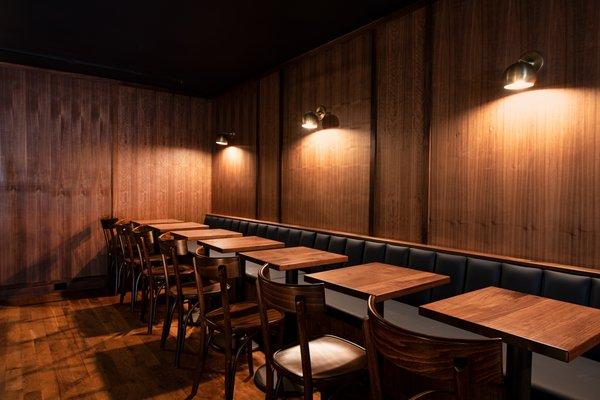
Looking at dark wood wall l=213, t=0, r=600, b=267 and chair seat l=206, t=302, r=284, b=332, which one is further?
dark wood wall l=213, t=0, r=600, b=267

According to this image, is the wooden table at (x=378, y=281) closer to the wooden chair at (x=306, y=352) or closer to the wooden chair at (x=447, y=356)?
the wooden chair at (x=306, y=352)

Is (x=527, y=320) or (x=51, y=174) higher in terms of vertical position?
(x=51, y=174)

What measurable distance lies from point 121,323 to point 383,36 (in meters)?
3.98

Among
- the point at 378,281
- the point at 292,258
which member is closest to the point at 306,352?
the point at 378,281

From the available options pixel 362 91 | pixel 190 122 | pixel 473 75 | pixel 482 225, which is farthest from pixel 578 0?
pixel 190 122

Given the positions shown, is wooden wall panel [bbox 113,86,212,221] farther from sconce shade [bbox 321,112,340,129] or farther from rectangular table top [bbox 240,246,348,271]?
rectangular table top [bbox 240,246,348,271]

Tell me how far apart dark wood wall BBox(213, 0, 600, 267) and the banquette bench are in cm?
22

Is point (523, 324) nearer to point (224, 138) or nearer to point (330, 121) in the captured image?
point (330, 121)

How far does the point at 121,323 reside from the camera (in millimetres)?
4070

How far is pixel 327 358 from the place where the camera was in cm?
192

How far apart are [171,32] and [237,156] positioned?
2.32 metres

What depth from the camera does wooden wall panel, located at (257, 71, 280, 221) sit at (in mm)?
5312

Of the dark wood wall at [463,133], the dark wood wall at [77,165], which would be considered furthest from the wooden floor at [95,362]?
the dark wood wall at [463,133]

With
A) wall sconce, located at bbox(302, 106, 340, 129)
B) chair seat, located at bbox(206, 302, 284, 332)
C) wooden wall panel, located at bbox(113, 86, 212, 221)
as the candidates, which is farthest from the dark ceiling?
chair seat, located at bbox(206, 302, 284, 332)
